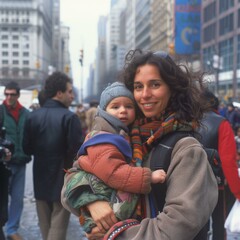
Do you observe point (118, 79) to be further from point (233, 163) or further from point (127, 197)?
point (233, 163)

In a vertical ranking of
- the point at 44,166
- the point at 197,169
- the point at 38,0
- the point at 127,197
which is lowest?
the point at 44,166

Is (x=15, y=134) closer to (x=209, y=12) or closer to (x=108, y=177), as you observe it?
(x=108, y=177)

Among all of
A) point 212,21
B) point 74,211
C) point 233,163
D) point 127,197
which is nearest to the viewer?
point 127,197

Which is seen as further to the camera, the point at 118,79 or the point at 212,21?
the point at 212,21

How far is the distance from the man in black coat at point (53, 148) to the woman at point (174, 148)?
281cm

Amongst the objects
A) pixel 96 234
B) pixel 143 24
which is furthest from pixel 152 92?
pixel 143 24

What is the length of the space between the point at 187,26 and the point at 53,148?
52.3 metres

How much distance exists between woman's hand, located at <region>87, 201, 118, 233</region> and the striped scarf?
0.24 meters

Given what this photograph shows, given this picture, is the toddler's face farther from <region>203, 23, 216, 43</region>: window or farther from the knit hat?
<region>203, 23, 216, 43</region>: window

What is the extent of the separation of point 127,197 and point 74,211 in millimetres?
350

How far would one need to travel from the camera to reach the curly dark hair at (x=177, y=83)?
214 centimetres

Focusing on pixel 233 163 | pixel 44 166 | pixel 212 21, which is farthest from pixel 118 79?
pixel 212 21

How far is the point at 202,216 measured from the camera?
6.21 feet

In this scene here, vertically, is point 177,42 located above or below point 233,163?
above
